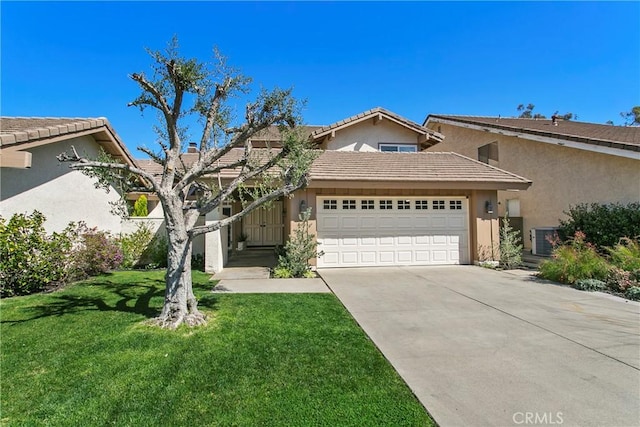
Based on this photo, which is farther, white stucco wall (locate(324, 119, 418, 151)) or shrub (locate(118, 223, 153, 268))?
white stucco wall (locate(324, 119, 418, 151))

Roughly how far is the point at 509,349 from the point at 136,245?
39.1 ft

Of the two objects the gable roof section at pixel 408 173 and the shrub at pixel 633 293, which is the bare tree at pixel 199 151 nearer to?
the gable roof section at pixel 408 173

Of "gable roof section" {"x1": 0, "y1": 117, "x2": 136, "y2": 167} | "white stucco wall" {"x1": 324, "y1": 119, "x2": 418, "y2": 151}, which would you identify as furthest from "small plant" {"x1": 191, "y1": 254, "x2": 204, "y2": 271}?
"white stucco wall" {"x1": 324, "y1": 119, "x2": 418, "y2": 151}

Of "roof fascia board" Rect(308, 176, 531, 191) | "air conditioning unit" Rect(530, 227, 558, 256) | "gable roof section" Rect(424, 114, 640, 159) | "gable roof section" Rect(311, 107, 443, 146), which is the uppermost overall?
"gable roof section" Rect(311, 107, 443, 146)

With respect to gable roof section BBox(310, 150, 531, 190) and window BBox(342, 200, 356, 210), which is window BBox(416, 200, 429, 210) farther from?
window BBox(342, 200, 356, 210)

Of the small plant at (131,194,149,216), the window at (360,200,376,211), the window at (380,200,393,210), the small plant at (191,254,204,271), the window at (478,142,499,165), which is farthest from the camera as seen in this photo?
the window at (478,142,499,165)

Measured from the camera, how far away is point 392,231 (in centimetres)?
1184

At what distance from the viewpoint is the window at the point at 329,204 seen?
37.6 ft

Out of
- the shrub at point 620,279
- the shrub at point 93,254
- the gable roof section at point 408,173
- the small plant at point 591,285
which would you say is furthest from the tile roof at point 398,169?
the small plant at point 591,285

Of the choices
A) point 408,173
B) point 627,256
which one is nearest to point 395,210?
point 408,173

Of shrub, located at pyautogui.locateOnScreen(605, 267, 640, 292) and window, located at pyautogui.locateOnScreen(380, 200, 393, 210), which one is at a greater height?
window, located at pyautogui.locateOnScreen(380, 200, 393, 210)

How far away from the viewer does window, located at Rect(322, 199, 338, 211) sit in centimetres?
1145

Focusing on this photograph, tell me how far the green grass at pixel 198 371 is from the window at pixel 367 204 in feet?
19.7

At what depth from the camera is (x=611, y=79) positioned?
1455cm
